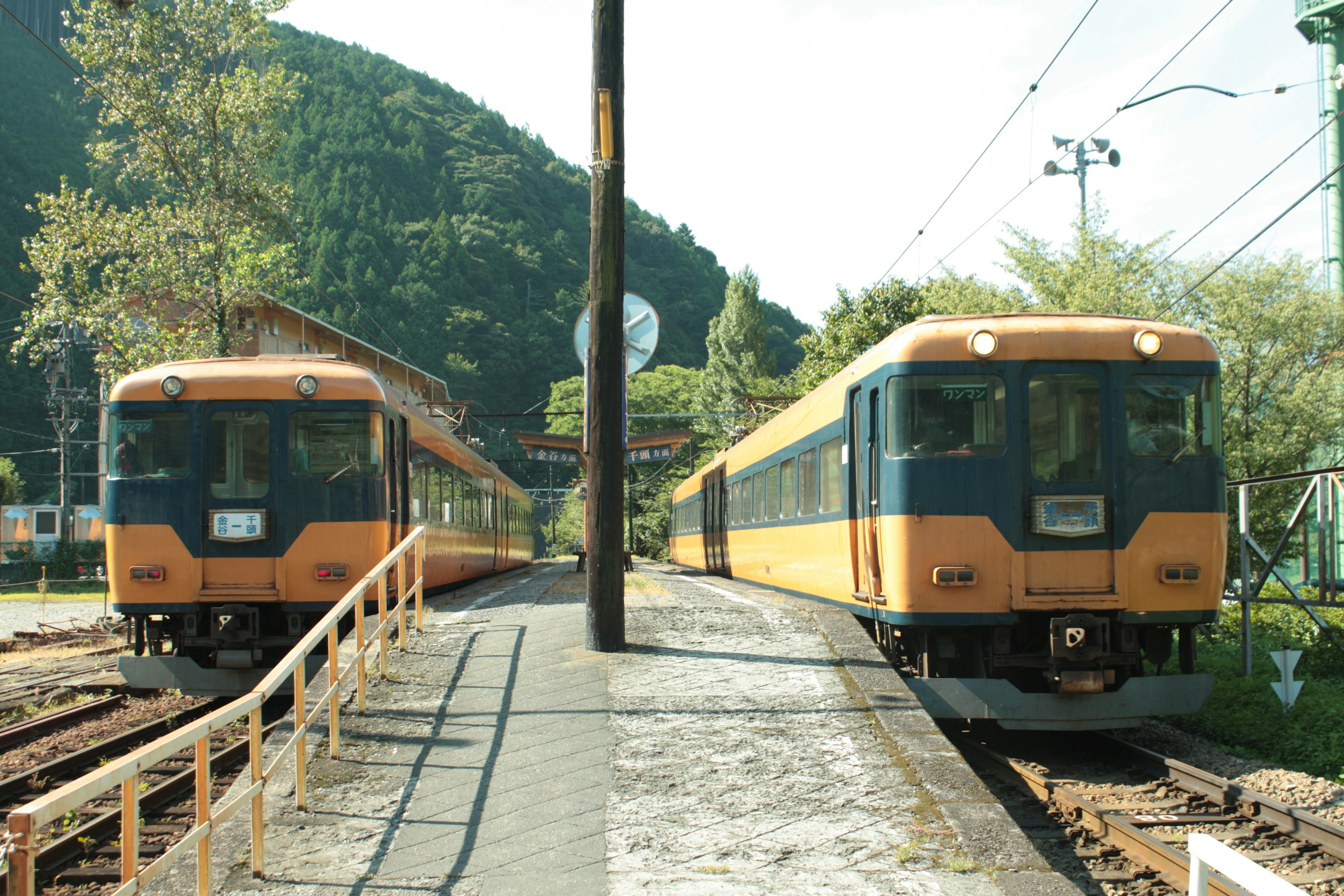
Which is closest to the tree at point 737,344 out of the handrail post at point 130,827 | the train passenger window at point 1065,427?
the train passenger window at point 1065,427

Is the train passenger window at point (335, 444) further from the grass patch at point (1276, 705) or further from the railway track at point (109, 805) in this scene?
the grass patch at point (1276, 705)

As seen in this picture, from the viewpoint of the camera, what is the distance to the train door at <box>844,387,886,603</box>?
796 centimetres

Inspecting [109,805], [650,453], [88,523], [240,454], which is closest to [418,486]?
[240,454]

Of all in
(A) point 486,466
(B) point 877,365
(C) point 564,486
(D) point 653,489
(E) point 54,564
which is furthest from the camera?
(C) point 564,486

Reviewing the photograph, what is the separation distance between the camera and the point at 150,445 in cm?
954

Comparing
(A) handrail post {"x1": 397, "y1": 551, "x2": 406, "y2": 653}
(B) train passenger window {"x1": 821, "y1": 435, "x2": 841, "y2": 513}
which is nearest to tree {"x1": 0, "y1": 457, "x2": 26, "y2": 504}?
(A) handrail post {"x1": 397, "y1": 551, "x2": 406, "y2": 653}

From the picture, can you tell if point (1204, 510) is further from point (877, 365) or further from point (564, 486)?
point (564, 486)

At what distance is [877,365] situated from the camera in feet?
26.4

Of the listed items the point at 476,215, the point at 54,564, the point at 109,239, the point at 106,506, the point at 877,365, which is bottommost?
the point at 54,564

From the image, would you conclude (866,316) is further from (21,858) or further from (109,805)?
(21,858)

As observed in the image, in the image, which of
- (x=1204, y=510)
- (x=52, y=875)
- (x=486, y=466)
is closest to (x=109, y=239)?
(x=486, y=466)

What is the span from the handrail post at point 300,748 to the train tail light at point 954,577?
434 centimetres

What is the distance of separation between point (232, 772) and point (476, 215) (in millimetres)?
77415

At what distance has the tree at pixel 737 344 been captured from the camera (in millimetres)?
66125
